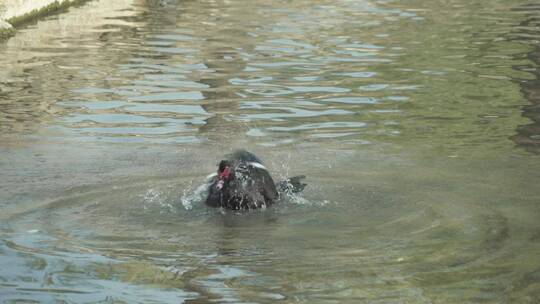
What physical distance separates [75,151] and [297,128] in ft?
8.12

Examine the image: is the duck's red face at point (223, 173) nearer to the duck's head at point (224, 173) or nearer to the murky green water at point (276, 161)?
the duck's head at point (224, 173)

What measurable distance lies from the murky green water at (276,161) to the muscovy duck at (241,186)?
0.37 ft

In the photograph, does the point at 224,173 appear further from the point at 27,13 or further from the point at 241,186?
the point at 27,13

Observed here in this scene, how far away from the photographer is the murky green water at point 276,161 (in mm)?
7125

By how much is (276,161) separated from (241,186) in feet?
5.92

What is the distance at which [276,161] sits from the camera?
34.7 ft

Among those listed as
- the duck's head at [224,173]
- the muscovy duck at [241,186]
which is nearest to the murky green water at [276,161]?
the muscovy duck at [241,186]

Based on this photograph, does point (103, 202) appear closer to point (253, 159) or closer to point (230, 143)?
point (253, 159)

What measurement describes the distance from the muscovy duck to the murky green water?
0.11 m

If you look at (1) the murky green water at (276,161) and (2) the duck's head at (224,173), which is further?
(2) the duck's head at (224,173)

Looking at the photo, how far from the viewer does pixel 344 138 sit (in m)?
11.4

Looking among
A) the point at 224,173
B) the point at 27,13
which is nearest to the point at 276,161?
Answer: the point at 224,173

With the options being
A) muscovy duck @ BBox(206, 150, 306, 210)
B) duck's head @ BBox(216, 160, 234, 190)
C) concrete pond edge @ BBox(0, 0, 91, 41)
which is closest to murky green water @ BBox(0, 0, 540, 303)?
muscovy duck @ BBox(206, 150, 306, 210)

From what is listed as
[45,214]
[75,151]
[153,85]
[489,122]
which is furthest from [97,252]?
[153,85]
